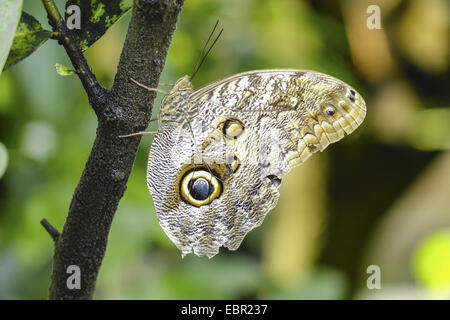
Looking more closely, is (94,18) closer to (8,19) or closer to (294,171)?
(8,19)

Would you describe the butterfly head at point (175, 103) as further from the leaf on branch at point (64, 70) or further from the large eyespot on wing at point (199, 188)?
the leaf on branch at point (64, 70)

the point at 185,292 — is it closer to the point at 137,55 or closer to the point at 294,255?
the point at 294,255

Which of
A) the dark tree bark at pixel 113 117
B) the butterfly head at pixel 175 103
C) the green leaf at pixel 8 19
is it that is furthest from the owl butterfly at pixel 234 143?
the green leaf at pixel 8 19

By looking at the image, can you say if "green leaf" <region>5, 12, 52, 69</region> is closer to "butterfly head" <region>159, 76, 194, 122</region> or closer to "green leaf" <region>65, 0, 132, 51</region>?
"green leaf" <region>65, 0, 132, 51</region>

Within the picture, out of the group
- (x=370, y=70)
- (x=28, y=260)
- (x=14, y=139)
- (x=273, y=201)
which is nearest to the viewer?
(x=273, y=201)

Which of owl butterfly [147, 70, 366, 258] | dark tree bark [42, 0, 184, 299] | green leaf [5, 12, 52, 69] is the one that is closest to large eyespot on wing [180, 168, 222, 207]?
owl butterfly [147, 70, 366, 258]
